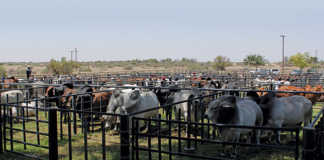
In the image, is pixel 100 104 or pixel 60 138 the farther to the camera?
pixel 100 104

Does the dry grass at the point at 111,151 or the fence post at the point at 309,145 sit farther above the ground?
the fence post at the point at 309,145

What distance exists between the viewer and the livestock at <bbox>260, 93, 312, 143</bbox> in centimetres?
756

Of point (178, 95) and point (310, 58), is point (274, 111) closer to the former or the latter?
point (178, 95)

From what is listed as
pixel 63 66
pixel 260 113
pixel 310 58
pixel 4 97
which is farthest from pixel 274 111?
pixel 310 58

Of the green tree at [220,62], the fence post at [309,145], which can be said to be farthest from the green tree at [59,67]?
the fence post at [309,145]

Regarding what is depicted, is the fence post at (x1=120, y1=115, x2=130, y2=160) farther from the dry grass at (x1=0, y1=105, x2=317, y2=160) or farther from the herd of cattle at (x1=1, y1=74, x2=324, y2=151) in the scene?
the dry grass at (x1=0, y1=105, x2=317, y2=160)

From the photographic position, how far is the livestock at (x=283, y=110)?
7559mm

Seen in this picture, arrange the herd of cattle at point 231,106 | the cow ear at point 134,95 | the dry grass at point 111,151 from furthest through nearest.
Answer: the cow ear at point 134,95
the dry grass at point 111,151
the herd of cattle at point 231,106

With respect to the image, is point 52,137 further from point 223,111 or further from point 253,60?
point 253,60

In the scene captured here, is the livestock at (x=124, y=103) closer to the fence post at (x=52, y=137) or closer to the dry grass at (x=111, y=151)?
the dry grass at (x=111, y=151)

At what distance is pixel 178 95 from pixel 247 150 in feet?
10.0

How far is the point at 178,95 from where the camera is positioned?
962cm

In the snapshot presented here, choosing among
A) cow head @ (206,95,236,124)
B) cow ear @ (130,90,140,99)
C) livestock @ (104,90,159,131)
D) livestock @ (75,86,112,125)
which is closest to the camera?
cow head @ (206,95,236,124)

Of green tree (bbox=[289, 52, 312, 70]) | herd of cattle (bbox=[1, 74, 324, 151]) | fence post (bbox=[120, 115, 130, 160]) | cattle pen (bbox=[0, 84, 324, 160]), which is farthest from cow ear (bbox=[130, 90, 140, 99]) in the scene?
green tree (bbox=[289, 52, 312, 70])
